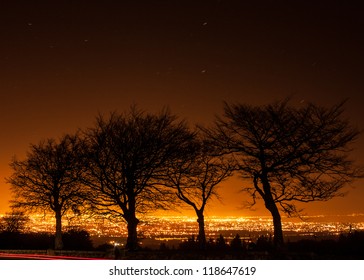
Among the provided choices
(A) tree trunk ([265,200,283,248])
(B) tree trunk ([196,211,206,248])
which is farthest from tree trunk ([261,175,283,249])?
(B) tree trunk ([196,211,206,248])

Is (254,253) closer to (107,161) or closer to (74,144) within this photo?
(107,161)

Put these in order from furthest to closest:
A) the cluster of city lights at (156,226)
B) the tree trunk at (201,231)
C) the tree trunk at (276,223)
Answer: the cluster of city lights at (156,226) < the tree trunk at (201,231) < the tree trunk at (276,223)

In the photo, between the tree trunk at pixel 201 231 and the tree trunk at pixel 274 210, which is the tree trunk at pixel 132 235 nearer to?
the tree trunk at pixel 201 231

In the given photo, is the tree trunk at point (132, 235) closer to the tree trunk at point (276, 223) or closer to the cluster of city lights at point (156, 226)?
the cluster of city lights at point (156, 226)

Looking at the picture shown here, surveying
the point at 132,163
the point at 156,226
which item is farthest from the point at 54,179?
the point at 156,226

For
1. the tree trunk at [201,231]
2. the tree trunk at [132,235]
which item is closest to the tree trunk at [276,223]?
the tree trunk at [201,231]

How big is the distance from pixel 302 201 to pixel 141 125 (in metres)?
14.3

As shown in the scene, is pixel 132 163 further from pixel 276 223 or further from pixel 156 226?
pixel 156 226

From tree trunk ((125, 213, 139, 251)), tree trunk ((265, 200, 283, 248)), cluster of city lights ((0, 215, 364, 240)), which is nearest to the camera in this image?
tree trunk ((265, 200, 283, 248))

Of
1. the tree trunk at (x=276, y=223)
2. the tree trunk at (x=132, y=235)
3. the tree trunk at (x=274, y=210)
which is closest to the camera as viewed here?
the tree trunk at (x=276, y=223)

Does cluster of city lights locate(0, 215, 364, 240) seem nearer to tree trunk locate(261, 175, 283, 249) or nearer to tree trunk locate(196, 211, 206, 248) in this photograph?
tree trunk locate(196, 211, 206, 248)

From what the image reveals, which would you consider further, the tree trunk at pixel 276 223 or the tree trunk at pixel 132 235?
the tree trunk at pixel 132 235

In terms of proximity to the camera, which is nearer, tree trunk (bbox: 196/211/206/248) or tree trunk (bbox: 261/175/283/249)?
tree trunk (bbox: 261/175/283/249)
